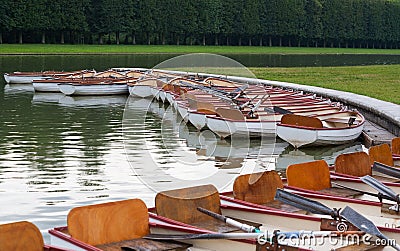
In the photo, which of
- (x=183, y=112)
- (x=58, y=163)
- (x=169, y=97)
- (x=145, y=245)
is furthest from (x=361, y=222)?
(x=169, y=97)

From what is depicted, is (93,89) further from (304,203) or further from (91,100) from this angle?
(304,203)

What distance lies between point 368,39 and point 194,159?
93.8 m

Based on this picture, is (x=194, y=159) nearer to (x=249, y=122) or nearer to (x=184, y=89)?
(x=249, y=122)

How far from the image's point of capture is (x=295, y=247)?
7199 mm

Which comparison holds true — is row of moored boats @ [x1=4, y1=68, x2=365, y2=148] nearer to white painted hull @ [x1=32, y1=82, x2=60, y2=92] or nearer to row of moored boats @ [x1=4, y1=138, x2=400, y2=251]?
white painted hull @ [x1=32, y1=82, x2=60, y2=92]

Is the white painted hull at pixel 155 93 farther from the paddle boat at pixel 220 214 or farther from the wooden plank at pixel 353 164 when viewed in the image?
the paddle boat at pixel 220 214

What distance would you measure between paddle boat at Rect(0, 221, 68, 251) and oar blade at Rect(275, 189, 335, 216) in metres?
2.87

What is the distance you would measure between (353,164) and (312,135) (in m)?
6.45

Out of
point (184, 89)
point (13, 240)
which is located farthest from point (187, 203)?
point (184, 89)

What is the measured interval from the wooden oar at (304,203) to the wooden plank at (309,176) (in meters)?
1.15

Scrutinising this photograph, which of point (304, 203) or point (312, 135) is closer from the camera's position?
point (304, 203)

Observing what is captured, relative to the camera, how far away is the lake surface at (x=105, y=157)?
12.9m

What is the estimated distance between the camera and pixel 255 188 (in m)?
9.50

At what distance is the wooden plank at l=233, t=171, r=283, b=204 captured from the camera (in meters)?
9.47
